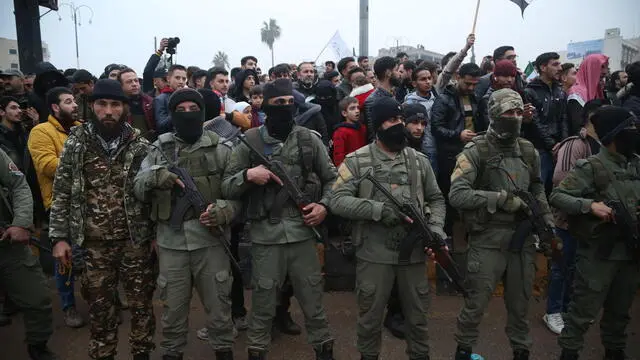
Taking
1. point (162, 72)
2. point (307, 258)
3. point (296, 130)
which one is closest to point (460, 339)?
point (307, 258)

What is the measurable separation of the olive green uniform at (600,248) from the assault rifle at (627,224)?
0.05 meters

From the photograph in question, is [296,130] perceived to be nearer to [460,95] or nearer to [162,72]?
[460,95]

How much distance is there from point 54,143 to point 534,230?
177 inches

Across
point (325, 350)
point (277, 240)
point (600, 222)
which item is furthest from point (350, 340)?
point (600, 222)

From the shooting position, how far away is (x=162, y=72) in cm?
791

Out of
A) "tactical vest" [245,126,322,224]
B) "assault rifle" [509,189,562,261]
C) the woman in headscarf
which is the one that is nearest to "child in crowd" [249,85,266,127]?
"tactical vest" [245,126,322,224]

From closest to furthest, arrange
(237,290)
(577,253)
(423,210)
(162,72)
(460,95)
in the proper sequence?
(423,210) < (577,253) < (237,290) < (460,95) < (162,72)

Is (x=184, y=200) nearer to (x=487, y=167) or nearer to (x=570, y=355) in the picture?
(x=487, y=167)

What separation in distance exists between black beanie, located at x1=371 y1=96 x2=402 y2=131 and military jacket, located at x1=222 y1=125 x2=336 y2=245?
1.77 feet

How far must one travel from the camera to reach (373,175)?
3557 mm

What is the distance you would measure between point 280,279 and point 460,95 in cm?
312

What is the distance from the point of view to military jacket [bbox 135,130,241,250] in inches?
138

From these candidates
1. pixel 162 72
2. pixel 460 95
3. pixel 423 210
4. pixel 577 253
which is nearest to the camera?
pixel 423 210

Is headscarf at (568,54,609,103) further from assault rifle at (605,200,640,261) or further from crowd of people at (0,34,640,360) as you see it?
assault rifle at (605,200,640,261)
